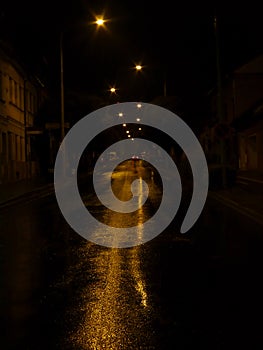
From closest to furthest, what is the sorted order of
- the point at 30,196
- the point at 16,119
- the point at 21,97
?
the point at 30,196, the point at 16,119, the point at 21,97

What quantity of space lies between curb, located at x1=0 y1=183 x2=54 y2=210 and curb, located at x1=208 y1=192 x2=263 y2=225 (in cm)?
747

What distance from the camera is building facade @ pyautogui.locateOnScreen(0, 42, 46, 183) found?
110ft

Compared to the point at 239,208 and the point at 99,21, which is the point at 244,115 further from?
the point at 239,208

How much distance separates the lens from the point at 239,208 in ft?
58.5

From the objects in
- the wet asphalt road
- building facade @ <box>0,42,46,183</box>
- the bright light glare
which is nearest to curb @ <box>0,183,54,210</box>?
building facade @ <box>0,42,46,183</box>

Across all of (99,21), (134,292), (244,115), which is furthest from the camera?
(244,115)

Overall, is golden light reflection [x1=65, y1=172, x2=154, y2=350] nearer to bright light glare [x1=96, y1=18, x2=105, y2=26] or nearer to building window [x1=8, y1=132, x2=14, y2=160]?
bright light glare [x1=96, y1=18, x2=105, y2=26]

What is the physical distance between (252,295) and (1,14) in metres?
28.1

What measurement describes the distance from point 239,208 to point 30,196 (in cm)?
1073

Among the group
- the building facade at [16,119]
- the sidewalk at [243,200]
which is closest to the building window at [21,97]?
the building facade at [16,119]

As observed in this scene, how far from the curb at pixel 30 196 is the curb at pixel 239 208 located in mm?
7472

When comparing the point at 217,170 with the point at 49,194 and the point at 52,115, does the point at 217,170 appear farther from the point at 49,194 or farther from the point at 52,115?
the point at 52,115

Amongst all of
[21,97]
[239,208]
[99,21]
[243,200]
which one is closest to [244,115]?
[21,97]

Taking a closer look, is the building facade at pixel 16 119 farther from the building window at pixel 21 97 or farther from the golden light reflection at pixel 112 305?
the golden light reflection at pixel 112 305
